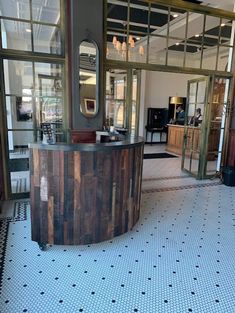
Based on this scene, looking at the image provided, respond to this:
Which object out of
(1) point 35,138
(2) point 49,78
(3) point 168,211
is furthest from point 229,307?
(2) point 49,78

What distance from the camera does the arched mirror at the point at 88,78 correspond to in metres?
3.63

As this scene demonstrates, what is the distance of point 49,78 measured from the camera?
3.67 metres

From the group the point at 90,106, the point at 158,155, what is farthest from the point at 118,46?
the point at 158,155

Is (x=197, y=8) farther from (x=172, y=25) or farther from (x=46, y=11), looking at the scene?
(x=46, y=11)

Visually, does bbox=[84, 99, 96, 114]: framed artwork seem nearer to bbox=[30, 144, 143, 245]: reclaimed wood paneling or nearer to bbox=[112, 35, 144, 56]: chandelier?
bbox=[112, 35, 144, 56]: chandelier

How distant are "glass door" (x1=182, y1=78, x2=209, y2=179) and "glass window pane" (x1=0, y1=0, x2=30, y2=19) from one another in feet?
11.6

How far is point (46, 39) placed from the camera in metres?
3.57

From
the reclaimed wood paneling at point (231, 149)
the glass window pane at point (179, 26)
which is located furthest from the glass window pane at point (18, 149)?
the reclaimed wood paneling at point (231, 149)

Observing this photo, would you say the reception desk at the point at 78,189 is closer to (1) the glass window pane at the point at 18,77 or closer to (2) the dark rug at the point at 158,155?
(1) the glass window pane at the point at 18,77

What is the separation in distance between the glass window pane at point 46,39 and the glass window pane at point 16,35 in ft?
0.33

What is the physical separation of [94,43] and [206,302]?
3.59 meters

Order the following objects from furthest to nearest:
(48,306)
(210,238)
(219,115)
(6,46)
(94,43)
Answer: (219,115) < (94,43) < (6,46) < (210,238) < (48,306)

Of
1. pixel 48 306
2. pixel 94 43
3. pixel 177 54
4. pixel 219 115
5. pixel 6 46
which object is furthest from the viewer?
pixel 219 115

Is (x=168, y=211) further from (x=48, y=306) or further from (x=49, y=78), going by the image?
(x=49, y=78)
